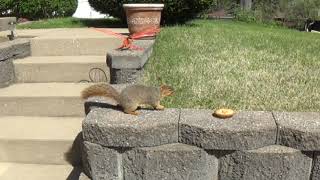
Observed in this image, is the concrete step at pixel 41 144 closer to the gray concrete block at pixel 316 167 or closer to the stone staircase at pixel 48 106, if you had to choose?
the stone staircase at pixel 48 106

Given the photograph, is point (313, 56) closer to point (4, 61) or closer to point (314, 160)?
point (314, 160)

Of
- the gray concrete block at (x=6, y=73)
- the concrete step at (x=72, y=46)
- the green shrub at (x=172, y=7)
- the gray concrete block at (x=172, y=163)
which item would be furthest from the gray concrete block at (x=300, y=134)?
the green shrub at (x=172, y=7)

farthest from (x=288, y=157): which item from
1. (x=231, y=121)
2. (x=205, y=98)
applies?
(x=205, y=98)

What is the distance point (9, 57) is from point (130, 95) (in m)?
2.44

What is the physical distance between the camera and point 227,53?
214 inches

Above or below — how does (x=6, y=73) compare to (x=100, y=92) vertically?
below

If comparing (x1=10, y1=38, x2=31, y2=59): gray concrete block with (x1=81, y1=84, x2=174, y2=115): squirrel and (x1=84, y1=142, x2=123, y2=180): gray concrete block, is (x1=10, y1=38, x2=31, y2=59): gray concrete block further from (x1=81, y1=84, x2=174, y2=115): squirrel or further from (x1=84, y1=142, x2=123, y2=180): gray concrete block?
(x1=84, y1=142, x2=123, y2=180): gray concrete block

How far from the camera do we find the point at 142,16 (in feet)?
19.8

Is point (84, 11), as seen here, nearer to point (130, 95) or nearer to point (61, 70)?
point (61, 70)

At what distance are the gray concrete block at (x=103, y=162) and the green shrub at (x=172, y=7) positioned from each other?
5.40 metres

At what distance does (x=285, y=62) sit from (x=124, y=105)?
2692 millimetres

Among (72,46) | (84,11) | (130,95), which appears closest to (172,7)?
(72,46)

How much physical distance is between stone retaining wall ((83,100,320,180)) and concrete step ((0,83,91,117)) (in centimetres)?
141

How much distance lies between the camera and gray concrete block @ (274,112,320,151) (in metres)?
2.78
